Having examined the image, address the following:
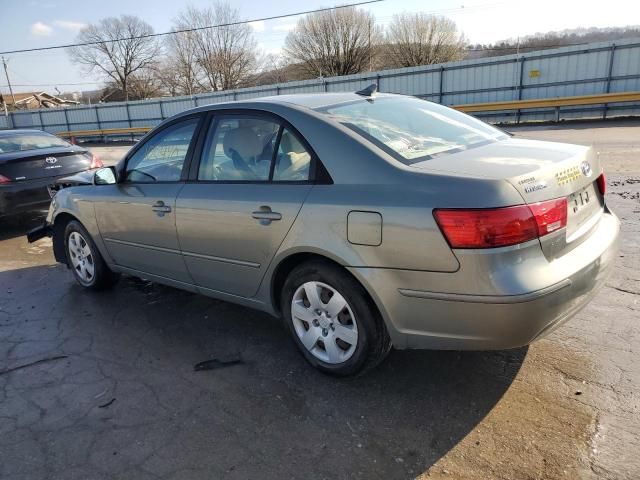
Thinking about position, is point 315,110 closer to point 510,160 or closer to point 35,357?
point 510,160

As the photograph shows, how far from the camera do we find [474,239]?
2.30m

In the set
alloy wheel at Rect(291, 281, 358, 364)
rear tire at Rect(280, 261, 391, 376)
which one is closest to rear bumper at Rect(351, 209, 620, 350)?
rear tire at Rect(280, 261, 391, 376)

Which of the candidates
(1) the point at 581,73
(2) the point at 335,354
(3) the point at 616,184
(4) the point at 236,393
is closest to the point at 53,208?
(4) the point at 236,393

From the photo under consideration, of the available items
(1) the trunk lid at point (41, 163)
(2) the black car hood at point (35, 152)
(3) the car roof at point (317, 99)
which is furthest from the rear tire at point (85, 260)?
(2) the black car hood at point (35, 152)

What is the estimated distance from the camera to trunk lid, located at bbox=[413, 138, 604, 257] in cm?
241

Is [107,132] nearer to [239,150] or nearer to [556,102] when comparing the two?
[556,102]

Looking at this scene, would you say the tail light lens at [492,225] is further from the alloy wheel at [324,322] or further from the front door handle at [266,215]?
the front door handle at [266,215]

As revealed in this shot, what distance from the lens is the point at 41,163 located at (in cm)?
738

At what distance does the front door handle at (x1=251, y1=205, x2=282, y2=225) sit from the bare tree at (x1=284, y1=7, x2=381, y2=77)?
49.3 meters

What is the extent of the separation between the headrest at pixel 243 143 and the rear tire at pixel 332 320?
868mm

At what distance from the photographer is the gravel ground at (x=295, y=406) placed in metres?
2.37

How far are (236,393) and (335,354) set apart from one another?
64 centimetres

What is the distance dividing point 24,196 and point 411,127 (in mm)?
6261

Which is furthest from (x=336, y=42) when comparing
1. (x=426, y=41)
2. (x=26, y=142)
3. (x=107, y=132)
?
(x=26, y=142)
